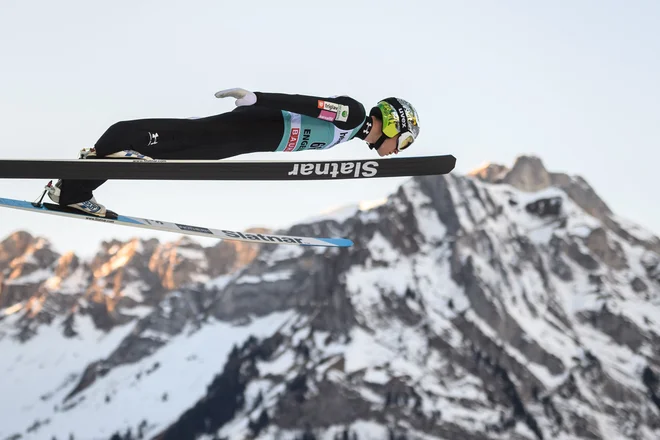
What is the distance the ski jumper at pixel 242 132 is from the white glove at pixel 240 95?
23 cm

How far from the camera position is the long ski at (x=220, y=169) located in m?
9.70

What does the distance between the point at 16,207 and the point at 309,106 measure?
14.0 feet

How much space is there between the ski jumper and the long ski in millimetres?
461

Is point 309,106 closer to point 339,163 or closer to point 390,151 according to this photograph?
point 339,163

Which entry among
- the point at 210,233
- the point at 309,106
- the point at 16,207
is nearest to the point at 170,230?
the point at 210,233

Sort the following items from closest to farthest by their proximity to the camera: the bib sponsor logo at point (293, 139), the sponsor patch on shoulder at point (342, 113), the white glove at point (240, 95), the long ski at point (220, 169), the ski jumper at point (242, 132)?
the long ski at point (220, 169) → the white glove at point (240, 95) → the ski jumper at point (242, 132) → the bib sponsor logo at point (293, 139) → the sponsor patch on shoulder at point (342, 113)

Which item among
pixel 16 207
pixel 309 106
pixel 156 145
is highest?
pixel 309 106

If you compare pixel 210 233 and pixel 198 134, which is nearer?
pixel 198 134

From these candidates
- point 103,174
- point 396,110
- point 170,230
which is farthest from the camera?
point 170,230

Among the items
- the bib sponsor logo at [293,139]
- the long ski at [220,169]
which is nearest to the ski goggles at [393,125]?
the long ski at [220,169]

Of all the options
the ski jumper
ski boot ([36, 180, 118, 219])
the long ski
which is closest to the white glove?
the ski jumper

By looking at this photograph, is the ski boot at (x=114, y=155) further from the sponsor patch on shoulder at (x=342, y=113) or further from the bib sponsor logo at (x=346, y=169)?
the sponsor patch on shoulder at (x=342, y=113)

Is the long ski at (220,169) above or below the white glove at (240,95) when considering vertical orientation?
below

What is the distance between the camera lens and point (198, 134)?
11.3 metres
